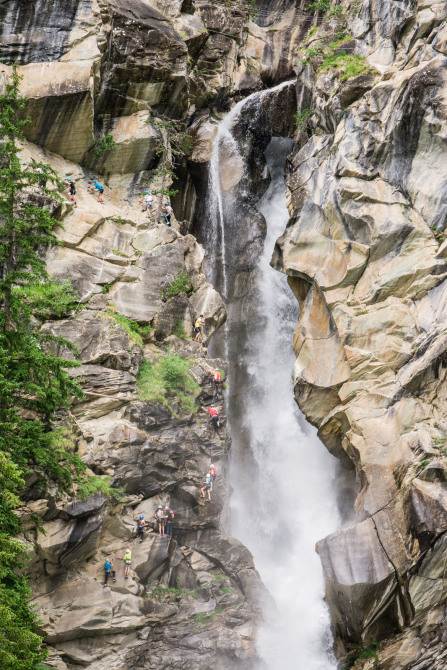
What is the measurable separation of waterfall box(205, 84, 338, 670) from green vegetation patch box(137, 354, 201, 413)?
Result: 4.38m

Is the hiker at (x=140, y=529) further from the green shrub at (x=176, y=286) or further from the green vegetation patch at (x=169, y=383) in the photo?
the green shrub at (x=176, y=286)

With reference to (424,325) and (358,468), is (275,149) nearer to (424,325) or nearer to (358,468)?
(424,325)

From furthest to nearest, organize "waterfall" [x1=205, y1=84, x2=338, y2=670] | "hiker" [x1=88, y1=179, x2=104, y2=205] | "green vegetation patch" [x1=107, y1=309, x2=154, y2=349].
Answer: "hiker" [x1=88, y1=179, x2=104, y2=205] < "green vegetation patch" [x1=107, y1=309, x2=154, y2=349] < "waterfall" [x1=205, y1=84, x2=338, y2=670]

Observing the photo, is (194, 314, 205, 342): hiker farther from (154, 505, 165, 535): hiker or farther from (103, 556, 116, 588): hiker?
(103, 556, 116, 588): hiker

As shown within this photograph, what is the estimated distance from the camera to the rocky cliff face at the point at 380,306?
17.7 m

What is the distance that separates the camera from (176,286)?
24.4 m

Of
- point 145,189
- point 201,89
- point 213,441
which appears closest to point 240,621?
point 213,441

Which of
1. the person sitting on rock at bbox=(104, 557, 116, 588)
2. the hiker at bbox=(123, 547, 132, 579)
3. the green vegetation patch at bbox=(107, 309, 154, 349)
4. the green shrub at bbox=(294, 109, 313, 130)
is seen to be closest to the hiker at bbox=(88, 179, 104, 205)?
the green vegetation patch at bbox=(107, 309, 154, 349)

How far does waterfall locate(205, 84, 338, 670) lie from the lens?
2066 centimetres

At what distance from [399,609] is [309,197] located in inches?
642

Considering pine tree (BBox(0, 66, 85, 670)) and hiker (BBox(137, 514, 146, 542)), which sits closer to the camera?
pine tree (BBox(0, 66, 85, 670))

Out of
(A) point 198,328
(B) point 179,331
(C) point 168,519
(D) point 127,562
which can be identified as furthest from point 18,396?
(A) point 198,328

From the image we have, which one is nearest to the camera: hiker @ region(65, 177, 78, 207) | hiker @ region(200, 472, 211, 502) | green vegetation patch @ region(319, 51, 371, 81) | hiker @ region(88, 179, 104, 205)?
hiker @ region(200, 472, 211, 502)

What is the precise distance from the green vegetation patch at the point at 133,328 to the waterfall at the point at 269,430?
578 centimetres
